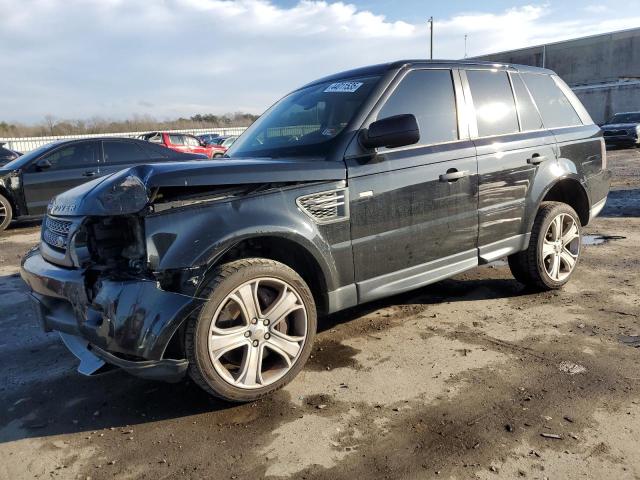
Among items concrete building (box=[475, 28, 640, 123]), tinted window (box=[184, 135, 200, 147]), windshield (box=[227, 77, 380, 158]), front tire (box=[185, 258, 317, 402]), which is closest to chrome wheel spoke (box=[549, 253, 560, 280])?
windshield (box=[227, 77, 380, 158])

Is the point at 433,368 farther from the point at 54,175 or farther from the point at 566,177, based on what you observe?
the point at 54,175

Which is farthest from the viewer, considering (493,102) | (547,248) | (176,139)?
(176,139)

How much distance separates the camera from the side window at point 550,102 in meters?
4.69

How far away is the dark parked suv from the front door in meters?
0.01

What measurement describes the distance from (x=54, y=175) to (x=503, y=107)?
7725 millimetres

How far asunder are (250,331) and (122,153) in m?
7.71

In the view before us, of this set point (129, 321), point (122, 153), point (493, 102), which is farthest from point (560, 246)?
A: point (122, 153)

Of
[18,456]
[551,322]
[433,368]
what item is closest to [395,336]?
[433,368]

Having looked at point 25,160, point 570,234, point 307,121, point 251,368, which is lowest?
point 251,368

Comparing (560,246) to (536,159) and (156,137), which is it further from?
(156,137)

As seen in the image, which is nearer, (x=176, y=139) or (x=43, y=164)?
(x=43, y=164)

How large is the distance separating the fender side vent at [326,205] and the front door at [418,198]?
0.07 m

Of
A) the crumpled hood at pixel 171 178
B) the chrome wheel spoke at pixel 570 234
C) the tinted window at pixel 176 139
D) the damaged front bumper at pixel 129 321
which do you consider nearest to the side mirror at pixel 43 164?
the crumpled hood at pixel 171 178

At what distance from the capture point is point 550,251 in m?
4.67
